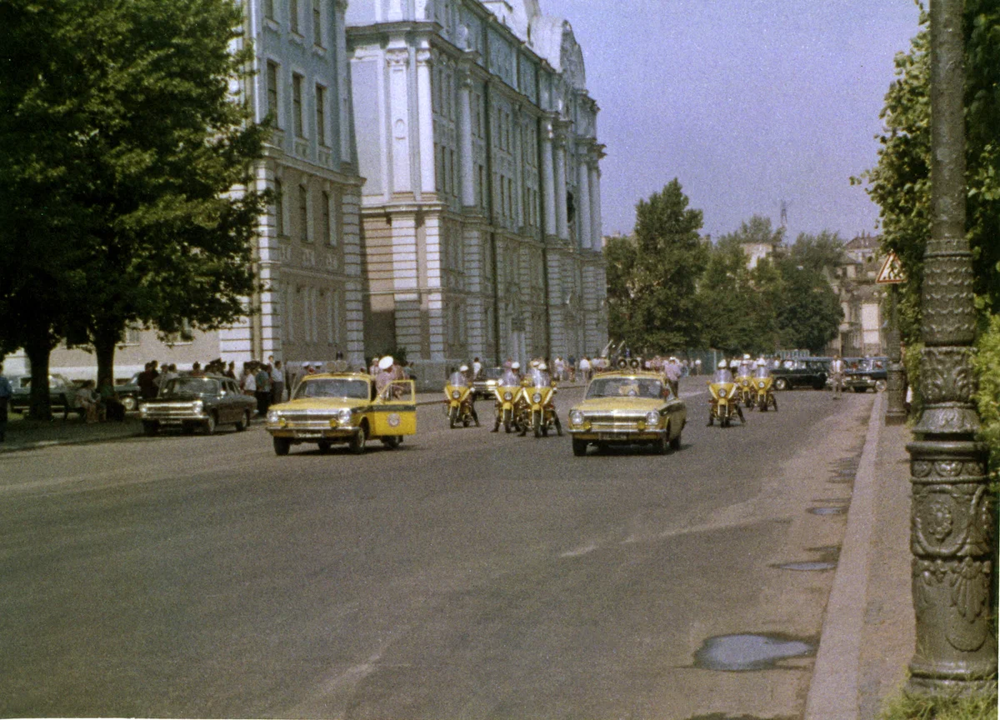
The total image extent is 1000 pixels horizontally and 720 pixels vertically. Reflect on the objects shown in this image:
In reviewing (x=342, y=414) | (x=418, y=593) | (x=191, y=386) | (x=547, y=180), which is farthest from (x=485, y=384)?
(x=418, y=593)

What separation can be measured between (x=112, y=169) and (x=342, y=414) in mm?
13256

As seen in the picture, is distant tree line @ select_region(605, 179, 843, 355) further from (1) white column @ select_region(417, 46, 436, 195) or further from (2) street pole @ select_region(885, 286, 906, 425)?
(2) street pole @ select_region(885, 286, 906, 425)

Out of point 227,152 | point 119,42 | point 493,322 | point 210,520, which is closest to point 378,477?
point 210,520

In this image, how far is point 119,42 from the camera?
37375 millimetres

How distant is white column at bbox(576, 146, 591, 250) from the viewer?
10594cm

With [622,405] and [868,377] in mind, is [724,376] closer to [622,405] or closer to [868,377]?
[622,405]

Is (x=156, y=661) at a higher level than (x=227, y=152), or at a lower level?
lower

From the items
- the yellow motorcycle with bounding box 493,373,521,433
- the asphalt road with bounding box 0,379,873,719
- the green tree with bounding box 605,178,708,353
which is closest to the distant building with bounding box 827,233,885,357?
the green tree with bounding box 605,178,708,353

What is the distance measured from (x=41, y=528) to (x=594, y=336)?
9403 cm

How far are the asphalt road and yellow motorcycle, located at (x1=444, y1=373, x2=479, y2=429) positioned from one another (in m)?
15.0

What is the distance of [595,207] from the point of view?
10962 centimetres

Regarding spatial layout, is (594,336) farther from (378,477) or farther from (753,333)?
(378,477)

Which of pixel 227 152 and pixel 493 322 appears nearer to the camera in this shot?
pixel 227 152

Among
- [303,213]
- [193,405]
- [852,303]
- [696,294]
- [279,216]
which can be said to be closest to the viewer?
[193,405]
